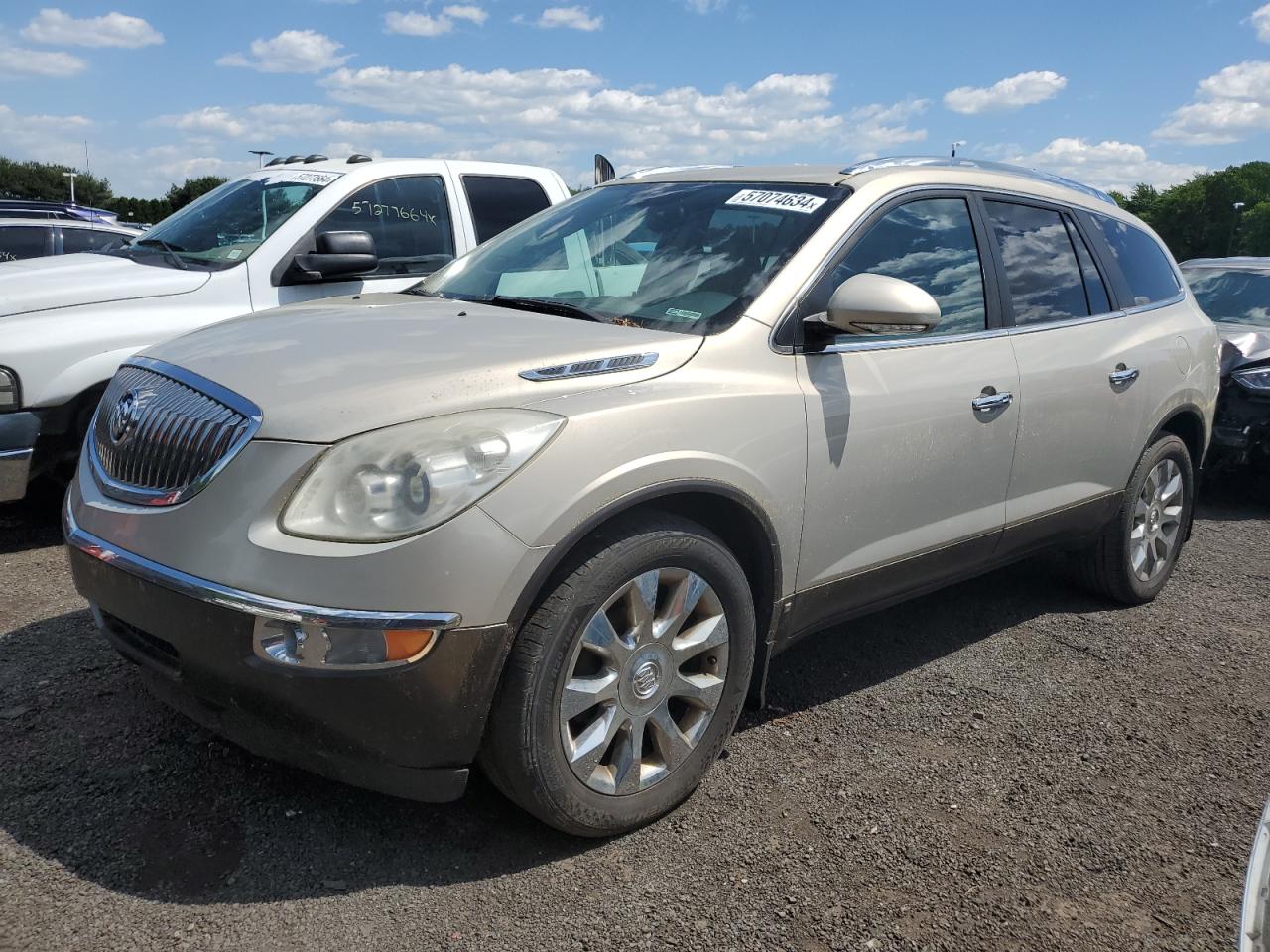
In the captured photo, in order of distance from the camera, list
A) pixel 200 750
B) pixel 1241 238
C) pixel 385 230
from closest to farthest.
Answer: pixel 200 750 < pixel 385 230 < pixel 1241 238

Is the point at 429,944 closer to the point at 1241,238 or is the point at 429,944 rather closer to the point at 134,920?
the point at 134,920

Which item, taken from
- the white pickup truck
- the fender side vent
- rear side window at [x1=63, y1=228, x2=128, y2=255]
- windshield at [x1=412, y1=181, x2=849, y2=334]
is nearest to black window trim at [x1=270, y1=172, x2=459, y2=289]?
the white pickup truck

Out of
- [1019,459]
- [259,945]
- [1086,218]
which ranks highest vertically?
[1086,218]

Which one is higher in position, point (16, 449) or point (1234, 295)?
point (1234, 295)

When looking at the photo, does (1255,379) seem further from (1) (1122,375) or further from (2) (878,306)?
(2) (878,306)

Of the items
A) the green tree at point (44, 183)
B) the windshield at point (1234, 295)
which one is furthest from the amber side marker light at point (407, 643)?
the green tree at point (44, 183)

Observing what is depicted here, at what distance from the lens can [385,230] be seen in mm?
6109

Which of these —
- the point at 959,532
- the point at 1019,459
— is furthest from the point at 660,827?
the point at 1019,459

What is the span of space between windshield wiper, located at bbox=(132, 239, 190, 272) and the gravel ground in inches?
87.7

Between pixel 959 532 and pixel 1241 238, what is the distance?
225ft

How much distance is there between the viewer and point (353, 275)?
5.79 metres

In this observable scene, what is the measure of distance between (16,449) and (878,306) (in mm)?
3758

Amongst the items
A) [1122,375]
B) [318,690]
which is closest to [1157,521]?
[1122,375]

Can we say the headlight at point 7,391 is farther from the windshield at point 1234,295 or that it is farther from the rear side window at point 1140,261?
the windshield at point 1234,295
